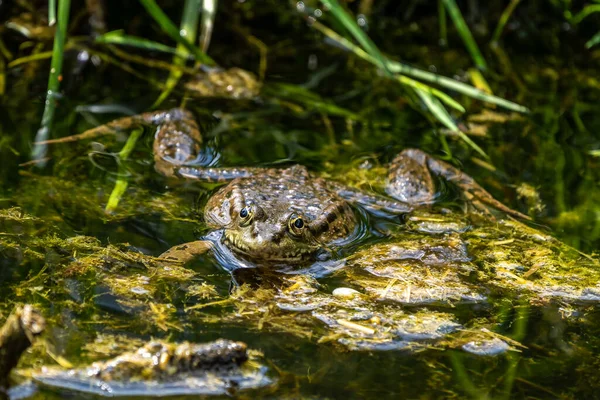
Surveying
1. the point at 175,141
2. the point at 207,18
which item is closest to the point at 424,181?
the point at 175,141

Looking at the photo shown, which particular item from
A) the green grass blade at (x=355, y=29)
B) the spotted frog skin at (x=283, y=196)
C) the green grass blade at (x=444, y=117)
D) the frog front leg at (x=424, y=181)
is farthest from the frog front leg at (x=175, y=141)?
the green grass blade at (x=444, y=117)

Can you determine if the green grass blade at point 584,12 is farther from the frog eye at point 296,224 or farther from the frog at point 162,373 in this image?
the frog at point 162,373

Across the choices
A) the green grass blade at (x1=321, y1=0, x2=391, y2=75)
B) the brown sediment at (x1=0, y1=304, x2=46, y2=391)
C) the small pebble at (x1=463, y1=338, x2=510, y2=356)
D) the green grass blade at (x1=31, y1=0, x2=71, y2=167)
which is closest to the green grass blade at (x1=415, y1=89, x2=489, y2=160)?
the green grass blade at (x1=321, y1=0, x2=391, y2=75)

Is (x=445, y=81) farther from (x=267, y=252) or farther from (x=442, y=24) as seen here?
(x=267, y=252)

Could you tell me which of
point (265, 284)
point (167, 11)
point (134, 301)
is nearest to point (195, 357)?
point (134, 301)

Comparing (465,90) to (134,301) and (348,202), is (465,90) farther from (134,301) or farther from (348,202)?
(134,301)

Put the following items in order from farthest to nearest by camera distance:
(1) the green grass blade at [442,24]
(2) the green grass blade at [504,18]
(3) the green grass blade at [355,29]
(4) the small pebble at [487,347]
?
(2) the green grass blade at [504,18], (1) the green grass blade at [442,24], (3) the green grass blade at [355,29], (4) the small pebble at [487,347]
